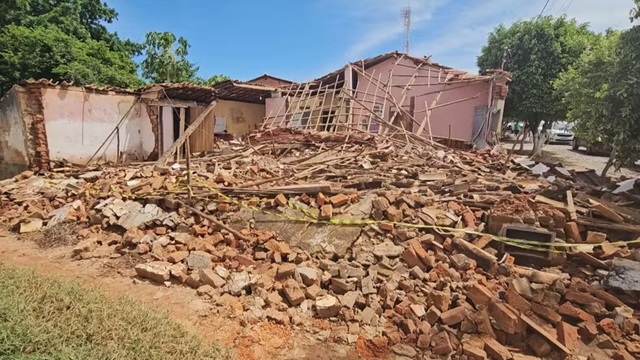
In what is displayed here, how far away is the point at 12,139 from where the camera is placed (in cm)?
958

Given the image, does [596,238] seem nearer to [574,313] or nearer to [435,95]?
[574,313]

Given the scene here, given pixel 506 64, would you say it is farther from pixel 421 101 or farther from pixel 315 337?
pixel 315 337

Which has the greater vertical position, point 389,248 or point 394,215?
point 394,215

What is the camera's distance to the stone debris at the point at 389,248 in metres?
3.81

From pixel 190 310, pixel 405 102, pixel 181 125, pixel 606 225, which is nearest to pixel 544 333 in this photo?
pixel 606 225

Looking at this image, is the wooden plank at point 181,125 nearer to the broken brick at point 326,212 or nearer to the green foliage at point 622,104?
the broken brick at point 326,212

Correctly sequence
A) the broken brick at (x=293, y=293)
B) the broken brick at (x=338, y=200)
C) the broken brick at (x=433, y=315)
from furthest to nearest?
the broken brick at (x=338, y=200), the broken brick at (x=293, y=293), the broken brick at (x=433, y=315)

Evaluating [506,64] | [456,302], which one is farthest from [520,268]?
[506,64]

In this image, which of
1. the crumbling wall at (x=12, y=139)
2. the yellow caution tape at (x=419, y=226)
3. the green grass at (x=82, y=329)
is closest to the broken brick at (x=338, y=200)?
the yellow caution tape at (x=419, y=226)

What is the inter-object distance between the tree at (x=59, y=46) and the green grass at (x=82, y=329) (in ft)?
48.3

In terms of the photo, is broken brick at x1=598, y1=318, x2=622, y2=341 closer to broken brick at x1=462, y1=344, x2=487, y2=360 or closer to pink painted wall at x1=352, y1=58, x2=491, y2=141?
broken brick at x1=462, y1=344, x2=487, y2=360

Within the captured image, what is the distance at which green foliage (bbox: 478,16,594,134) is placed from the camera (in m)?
17.8

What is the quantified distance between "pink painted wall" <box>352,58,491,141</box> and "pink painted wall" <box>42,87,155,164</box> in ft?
25.2

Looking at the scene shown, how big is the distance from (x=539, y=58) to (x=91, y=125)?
20.6 meters
